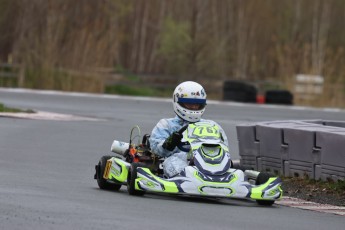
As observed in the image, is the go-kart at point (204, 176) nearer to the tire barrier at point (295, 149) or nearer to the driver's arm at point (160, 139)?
the driver's arm at point (160, 139)

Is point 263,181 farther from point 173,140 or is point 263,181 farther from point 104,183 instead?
point 104,183

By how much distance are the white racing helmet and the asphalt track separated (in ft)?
3.29

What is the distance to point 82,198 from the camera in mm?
10727

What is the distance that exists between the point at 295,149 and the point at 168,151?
8.50ft

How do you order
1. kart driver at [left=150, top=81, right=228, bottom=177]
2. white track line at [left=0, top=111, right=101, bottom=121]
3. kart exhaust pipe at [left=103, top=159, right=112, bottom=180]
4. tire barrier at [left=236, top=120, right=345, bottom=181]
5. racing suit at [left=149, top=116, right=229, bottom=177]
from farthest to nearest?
white track line at [left=0, top=111, right=101, bottom=121]
tire barrier at [left=236, top=120, right=345, bottom=181]
kart exhaust pipe at [left=103, top=159, right=112, bottom=180]
kart driver at [left=150, top=81, right=228, bottom=177]
racing suit at [left=149, top=116, right=229, bottom=177]

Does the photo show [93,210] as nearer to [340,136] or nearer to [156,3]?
[340,136]

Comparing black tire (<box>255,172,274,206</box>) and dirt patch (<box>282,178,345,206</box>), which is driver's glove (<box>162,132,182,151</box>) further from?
dirt patch (<box>282,178,345,206</box>)

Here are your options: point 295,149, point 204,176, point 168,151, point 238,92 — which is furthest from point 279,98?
point 204,176

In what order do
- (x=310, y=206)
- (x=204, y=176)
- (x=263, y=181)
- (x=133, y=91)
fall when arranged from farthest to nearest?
(x=133, y=91), (x=310, y=206), (x=263, y=181), (x=204, y=176)

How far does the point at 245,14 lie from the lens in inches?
2223

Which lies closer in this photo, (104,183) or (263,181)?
(263,181)

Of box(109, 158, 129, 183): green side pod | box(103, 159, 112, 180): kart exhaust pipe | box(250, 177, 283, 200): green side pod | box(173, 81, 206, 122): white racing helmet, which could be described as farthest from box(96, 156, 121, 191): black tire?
box(250, 177, 283, 200): green side pod

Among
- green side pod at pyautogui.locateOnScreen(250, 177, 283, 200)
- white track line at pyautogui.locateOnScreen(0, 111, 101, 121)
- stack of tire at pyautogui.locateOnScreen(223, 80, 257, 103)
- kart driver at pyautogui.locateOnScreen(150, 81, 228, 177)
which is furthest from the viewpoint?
stack of tire at pyautogui.locateOnScreen(223, 80, 257, 103)

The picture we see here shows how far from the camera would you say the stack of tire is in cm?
3756
